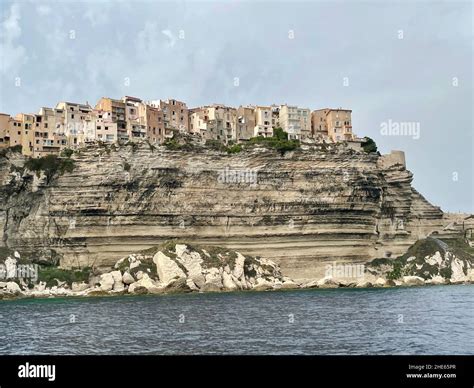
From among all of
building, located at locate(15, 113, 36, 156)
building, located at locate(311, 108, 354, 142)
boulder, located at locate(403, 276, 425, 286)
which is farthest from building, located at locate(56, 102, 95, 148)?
boulder, located at locate(403, 276, 425, 286)

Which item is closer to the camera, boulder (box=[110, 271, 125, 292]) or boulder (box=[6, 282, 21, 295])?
boulder (box=[6, 282, 21, 295])

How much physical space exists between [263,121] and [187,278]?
89.5 feet

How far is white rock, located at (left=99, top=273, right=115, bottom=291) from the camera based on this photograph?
168 ft

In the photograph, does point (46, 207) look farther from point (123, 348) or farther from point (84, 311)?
point (123, 348)

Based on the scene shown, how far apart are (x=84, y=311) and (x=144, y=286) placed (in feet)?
54.9

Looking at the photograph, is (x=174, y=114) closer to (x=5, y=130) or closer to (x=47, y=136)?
(x=47, y=136)

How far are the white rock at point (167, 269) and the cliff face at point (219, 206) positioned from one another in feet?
16.8

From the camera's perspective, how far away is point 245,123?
72625 mm

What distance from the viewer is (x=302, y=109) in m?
73.2

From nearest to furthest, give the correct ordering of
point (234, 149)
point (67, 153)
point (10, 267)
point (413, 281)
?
point (10, 267)
point (67, 153)
point (413, 281)
point (234, 149)

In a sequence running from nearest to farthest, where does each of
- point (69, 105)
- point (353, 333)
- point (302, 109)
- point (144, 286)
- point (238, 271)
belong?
point (353, 333) < point (144, 286) < point (238, 271) < point (69, 105) < point (302, 109)
